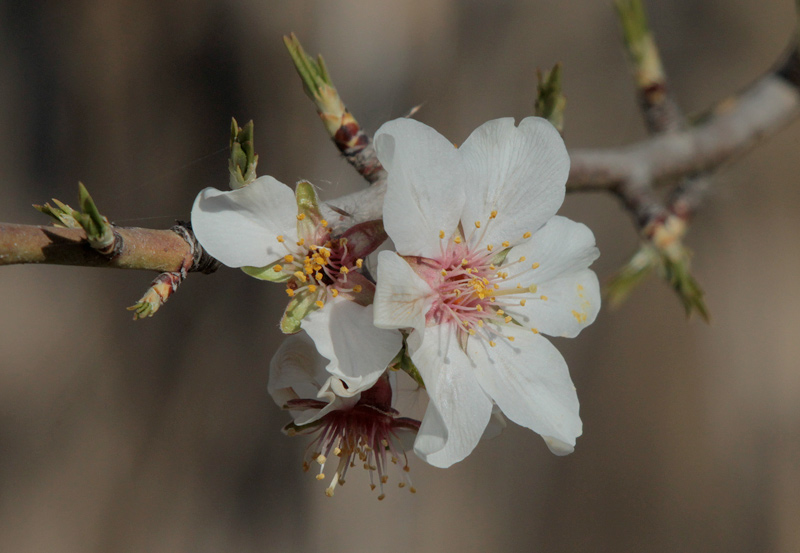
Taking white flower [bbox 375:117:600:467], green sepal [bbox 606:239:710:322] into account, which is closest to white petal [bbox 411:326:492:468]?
white flower [bbox 375:117:600:467]

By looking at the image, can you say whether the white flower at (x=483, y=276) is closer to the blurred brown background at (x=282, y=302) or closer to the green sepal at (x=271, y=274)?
the green sepal at (x=271, y=274)

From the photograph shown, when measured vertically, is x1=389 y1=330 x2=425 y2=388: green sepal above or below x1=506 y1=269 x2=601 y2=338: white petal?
below

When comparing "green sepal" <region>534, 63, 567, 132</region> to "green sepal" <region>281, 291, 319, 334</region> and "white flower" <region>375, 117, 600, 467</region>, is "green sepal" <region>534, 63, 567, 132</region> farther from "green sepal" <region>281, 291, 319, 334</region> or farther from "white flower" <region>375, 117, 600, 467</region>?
"green sepal" <region>281, 291, 319, 334</region>

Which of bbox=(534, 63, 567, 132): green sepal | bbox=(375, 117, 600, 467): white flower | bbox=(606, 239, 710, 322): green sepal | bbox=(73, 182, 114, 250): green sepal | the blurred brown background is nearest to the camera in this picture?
bbox=(73, 182, 114, 250): green sepal

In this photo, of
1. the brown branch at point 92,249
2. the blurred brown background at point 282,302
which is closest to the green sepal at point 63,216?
the brown branch at point 92,249

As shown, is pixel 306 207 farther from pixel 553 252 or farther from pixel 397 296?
pixel 553 252

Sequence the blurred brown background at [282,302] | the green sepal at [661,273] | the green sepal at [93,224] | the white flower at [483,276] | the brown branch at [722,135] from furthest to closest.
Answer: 1. the blurred brown background at [282,302]
2. the brown branch at [722,135]
3. the green sepal at [661,273]
4. the white flower at [483,276]
5. the green sepal at [93,224]

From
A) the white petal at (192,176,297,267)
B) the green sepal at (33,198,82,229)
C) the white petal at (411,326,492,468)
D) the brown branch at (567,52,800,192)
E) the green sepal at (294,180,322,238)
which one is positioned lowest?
the white petal at (411,326,492,468)

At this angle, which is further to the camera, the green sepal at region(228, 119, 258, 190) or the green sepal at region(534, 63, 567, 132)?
the green sepal at region(534, 63, 567, 132)
